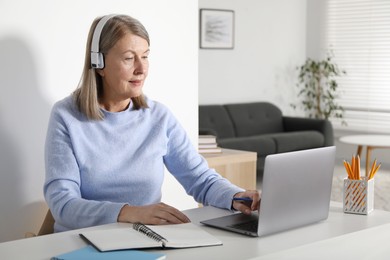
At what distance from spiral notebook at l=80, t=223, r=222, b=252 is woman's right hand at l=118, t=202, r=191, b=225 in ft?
0.12

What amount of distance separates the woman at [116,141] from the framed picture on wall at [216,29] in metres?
4.68

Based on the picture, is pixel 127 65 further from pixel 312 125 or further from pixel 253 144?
pixel 312 125

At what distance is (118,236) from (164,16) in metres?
1.55

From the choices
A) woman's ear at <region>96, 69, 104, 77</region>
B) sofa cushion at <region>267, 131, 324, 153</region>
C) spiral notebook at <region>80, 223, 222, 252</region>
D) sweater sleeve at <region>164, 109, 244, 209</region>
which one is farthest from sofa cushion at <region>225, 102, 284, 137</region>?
spiral notebook at <region>80, 223, 222, 252</region>

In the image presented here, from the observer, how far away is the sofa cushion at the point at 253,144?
6309mm

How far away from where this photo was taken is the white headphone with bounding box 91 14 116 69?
2359mm

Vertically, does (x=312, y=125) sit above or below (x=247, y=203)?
below

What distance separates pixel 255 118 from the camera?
7.48 meters

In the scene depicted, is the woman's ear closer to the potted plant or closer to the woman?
Answer: the woman

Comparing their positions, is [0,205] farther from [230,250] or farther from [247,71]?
[247,71]

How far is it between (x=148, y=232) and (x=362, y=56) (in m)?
6.59

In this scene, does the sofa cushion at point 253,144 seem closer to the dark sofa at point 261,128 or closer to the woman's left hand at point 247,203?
the dark sofa at point 261,128

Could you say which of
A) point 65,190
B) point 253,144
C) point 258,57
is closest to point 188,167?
point 65,190

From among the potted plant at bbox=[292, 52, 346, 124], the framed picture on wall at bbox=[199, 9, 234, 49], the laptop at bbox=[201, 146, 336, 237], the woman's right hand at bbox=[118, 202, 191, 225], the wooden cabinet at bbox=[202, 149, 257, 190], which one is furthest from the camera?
the potted plant at bbox=[292, 52, 346, 124]
